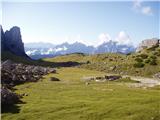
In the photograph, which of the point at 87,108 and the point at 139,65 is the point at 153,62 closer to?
the point at 139,65

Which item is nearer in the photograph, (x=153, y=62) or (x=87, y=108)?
(x=87, y=108)

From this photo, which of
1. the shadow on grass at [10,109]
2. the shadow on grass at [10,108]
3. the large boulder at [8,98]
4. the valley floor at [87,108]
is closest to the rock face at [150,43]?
the valley floor at [87,108]

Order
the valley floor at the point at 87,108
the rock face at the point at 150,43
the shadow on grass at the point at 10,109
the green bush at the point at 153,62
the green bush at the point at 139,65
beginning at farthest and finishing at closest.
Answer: the rock face at the point at 150,43
the green bush at the point at 139,65
the green bush at the point at 153,62
the shadow on grass at the point at 10,109
the valley floor at the point at 87,108

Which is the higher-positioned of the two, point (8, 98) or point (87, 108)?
point (8, 98)

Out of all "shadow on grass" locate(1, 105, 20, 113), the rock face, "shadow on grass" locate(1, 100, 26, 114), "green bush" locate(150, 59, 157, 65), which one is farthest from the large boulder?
the rock face

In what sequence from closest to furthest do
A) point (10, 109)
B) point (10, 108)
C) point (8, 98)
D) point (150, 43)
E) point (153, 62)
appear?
1. point (10, 109)
2. point (10, 108)
3. point (8, 98)
4. point (153, 62)
5. point (150, 43)

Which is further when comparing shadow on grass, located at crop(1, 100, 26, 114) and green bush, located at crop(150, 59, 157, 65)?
green bush, located at crop(150, 59, 157, 65)

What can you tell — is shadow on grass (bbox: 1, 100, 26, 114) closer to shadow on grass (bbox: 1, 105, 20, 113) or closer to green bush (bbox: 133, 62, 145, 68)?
shadow on grass (bbox: 1, 105, 20, 113)

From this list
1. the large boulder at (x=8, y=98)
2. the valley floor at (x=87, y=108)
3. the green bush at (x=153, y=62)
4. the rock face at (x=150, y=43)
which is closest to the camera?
the valley floor at (x=87, y=108)

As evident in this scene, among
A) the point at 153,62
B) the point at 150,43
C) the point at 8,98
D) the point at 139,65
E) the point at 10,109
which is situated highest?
the point at 150,43

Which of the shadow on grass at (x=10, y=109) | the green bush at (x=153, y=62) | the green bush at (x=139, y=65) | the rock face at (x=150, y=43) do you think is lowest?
the shadow on grass at (x=10, y=109)

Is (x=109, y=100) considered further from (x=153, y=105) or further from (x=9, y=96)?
(x=9, y=96)

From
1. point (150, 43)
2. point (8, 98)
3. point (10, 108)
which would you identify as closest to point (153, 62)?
point (150, 43)

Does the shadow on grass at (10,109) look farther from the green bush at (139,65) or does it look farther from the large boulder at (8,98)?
the green bush at (139,65)
